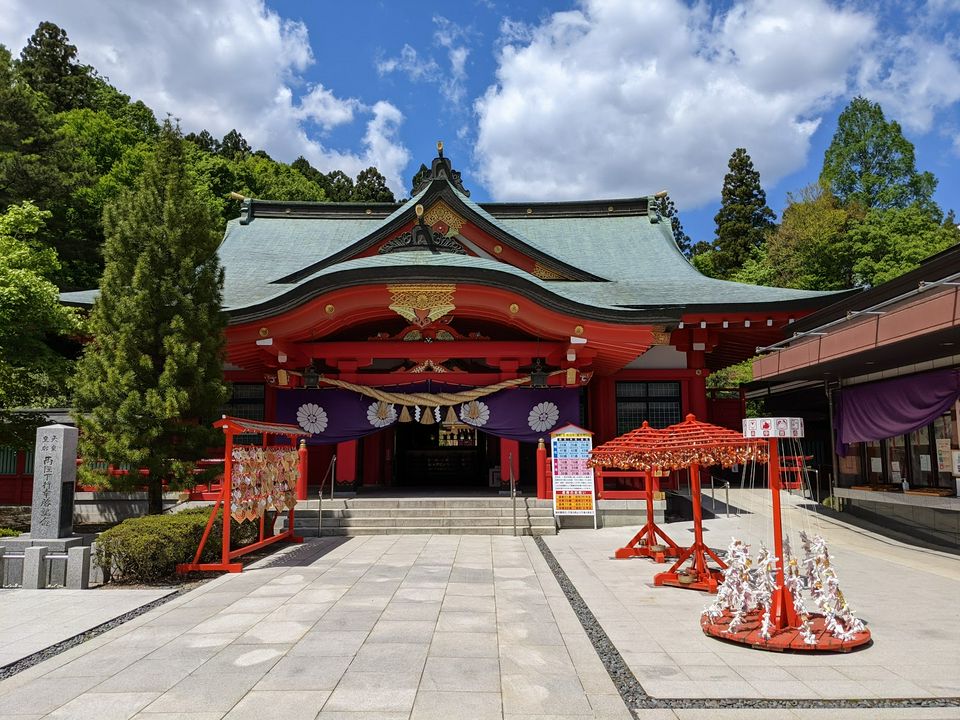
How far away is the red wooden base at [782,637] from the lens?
5121 millimetres

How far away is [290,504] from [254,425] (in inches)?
87.2

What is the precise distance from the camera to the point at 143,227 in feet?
35.3

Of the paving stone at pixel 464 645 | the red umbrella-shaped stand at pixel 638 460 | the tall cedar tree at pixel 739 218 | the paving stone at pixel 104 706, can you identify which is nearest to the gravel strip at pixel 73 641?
the paving stone at pixel 104 706

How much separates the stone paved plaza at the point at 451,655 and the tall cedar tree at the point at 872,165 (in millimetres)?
39921

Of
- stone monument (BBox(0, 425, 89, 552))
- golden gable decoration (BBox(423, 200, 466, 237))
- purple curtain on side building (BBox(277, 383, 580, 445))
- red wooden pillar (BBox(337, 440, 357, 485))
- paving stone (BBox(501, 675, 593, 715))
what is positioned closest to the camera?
paving stone (BBox(501, 675, 593, 715))

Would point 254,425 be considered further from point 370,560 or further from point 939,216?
point 939,216

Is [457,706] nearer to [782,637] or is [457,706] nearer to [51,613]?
[782,637]

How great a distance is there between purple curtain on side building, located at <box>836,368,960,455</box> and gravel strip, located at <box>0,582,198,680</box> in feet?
38.8

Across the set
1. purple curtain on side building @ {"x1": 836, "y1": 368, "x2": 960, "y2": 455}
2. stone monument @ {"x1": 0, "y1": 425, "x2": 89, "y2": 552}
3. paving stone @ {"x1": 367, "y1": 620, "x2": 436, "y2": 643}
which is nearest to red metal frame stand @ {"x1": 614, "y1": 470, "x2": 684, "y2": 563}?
paving stone @ {"x1": 367, "y1": 620, "x2": 436, "y2": 643}

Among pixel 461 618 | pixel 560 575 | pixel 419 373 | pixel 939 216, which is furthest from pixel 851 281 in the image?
pixel 461 618

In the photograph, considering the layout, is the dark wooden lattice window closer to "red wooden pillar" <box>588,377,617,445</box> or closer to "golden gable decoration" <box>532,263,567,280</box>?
"red wooden pillar" <box>588,377,617,445</box>

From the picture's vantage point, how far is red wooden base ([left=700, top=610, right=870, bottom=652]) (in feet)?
16.8

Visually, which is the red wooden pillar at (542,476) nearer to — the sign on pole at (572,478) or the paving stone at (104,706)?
the sign on pole at (572,478)

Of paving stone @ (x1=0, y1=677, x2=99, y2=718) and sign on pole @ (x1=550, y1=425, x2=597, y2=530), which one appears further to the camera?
sign on pole @ (x1=550, y1=425, x2=597, y2=530)
